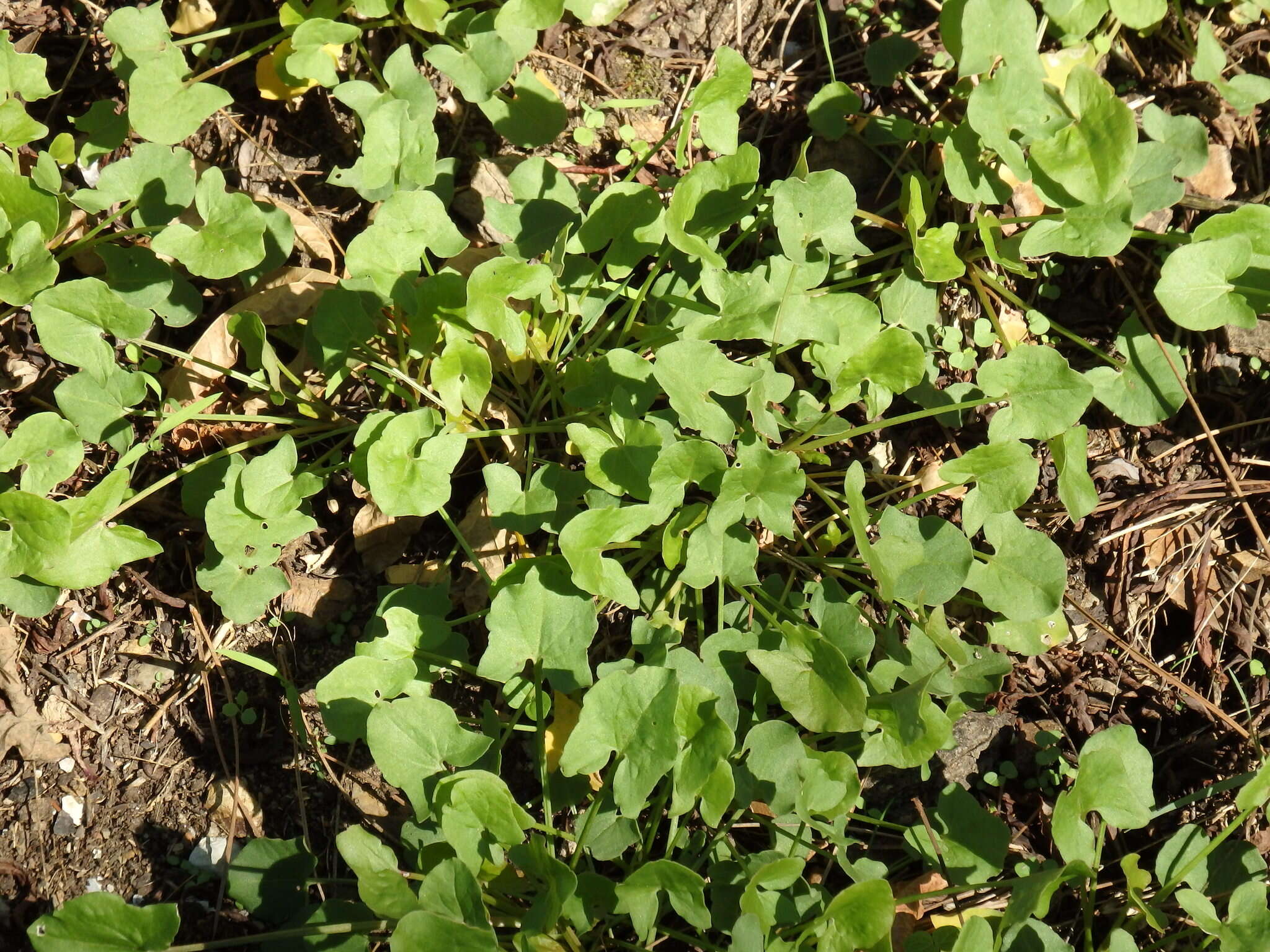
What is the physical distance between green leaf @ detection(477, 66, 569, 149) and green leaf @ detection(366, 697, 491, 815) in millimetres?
1251

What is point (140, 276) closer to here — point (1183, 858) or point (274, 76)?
point (274, 76)

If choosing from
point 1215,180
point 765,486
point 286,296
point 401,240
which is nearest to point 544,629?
point 765,486

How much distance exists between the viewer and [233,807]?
204 centimetres

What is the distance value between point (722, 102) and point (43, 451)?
1.51m

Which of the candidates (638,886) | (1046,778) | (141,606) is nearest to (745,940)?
(638,886)

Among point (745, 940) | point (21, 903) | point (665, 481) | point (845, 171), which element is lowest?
point (21, 903)

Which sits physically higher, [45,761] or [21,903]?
[45,761]

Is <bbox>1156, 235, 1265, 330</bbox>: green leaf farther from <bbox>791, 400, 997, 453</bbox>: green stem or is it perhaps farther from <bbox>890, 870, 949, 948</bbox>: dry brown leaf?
<bbox>890, 870, 949, 948</bbox>: dry brown leaf

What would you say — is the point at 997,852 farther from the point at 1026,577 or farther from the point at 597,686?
the point at 597,686

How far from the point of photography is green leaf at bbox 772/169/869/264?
1923 mm

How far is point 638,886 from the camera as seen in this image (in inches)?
60.3

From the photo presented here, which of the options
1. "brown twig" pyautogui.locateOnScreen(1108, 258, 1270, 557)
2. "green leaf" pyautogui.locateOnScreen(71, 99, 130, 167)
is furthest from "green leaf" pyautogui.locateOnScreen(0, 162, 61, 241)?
"brown twig" pyautogui.locateOnScreen(1108, 258, 1270, 557)

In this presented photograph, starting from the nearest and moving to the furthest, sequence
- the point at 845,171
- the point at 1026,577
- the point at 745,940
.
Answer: the point at 745,940, the point at 1026,577, the point at 845,171

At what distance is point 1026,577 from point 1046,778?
0.53m
